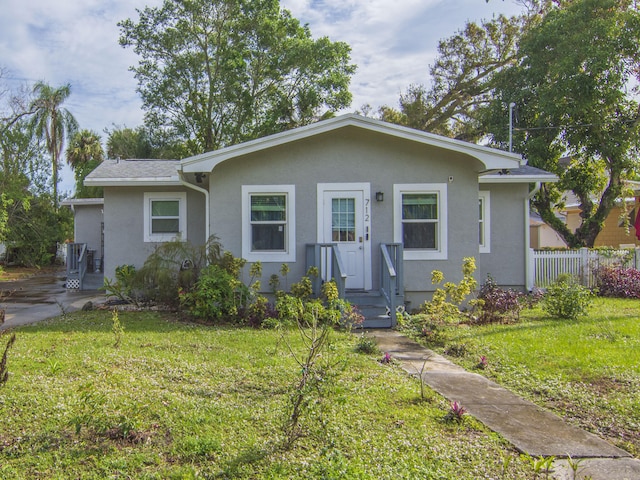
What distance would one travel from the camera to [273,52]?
25.7 metres

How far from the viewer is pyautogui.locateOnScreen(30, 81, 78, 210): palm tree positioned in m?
28.4

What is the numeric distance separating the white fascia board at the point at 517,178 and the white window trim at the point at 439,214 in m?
1.96

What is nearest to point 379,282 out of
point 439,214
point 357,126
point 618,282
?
point 439,214

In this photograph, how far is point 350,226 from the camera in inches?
378

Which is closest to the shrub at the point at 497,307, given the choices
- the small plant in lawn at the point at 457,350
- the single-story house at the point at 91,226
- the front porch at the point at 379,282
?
the front porch at the point at 379,282

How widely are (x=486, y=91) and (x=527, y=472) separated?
2354 cm

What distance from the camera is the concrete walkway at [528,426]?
3.21 metres

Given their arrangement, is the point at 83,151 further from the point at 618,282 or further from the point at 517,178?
the point at 618,282

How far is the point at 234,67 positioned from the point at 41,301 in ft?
54.5

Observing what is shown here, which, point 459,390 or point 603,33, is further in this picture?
point 603,33

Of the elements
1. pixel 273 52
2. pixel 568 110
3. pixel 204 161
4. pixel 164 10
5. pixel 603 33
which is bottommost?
pixel 204 161

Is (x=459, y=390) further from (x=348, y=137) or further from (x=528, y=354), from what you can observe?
(x=348, y=137)

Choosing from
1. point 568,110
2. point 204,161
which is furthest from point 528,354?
point 568,110

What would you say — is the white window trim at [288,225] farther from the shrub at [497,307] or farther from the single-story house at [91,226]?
the single-story house at [91,226]
